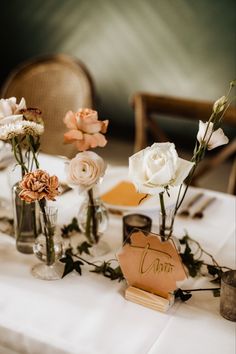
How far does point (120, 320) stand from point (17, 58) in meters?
4.02

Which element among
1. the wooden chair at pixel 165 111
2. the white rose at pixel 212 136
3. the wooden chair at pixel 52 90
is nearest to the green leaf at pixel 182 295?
the white rose at pixel 212 136

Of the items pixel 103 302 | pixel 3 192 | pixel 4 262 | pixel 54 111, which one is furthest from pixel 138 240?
pixel 54 111

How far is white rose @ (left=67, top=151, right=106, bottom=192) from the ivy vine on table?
0.65ft

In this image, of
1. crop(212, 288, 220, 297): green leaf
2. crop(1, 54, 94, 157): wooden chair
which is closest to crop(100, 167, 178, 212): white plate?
crop(212, 288, 220, 297): green leaf

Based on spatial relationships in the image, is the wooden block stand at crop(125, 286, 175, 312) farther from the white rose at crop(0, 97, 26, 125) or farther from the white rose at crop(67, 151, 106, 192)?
the white rose at crop(0, 97, 26, 125)

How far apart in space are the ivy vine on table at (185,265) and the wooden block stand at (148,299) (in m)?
0.05

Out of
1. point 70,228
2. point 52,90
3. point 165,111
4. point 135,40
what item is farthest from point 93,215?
point 135,40

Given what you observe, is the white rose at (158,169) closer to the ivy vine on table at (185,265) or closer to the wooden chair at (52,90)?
the ivy vine on table at (185,265)

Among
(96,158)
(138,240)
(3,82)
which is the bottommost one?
(3,82)

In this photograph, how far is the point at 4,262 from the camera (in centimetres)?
131

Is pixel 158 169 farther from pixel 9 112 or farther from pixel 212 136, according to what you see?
pixel 9 112

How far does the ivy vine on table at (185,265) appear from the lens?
1228 mm

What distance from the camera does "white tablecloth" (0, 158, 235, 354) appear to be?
3.33 ft

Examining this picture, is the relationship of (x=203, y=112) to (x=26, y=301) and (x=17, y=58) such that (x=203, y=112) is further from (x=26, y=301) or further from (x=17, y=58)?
(x=17, y=58)
